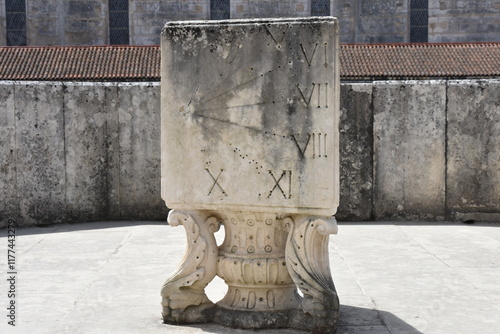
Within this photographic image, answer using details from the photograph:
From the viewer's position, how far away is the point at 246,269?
13.9 ft

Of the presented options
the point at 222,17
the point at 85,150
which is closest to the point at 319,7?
the point at 222,17

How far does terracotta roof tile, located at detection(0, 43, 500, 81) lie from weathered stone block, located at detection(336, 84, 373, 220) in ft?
32.3

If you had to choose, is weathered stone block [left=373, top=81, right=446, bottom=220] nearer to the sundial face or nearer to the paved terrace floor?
the paved terrace floor

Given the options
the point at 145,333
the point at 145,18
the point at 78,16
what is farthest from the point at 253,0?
the point at 145,333

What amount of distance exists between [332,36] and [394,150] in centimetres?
427

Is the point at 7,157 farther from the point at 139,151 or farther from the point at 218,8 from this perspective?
the point at 218,8

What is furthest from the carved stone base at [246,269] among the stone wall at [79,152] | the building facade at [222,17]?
the building facade at [222,17]

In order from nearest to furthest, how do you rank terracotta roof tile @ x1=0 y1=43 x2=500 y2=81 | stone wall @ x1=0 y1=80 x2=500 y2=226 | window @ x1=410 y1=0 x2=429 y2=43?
stone wall @ x1=0 y1=80 x2=500 y2=226
terracotta roof tile @ x1=0 y1=43 x2=500 y2=81
window @ x1=410 y1=0 x2=429 y2=43

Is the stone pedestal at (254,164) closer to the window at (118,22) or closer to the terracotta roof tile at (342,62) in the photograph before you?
the terracotta roof tile at (342,62)

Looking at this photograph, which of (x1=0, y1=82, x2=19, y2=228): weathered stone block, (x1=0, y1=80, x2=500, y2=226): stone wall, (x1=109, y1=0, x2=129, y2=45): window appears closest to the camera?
(x1=0, y1=82, x2=19, y2=228): weathered stone block

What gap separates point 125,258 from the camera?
6188mm

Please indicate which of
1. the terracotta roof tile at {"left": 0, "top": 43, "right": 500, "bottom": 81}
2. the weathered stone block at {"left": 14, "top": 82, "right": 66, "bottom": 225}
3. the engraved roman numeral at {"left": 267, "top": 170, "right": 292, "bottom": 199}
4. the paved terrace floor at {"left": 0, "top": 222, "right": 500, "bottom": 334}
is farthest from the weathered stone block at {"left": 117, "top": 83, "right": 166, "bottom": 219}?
the terracotta roof tile at {"left": 0, "top": 43, "right": 500, "bottom": 81}

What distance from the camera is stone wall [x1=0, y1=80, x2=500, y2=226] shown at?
26.1 ft

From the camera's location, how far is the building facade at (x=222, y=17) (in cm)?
2842
